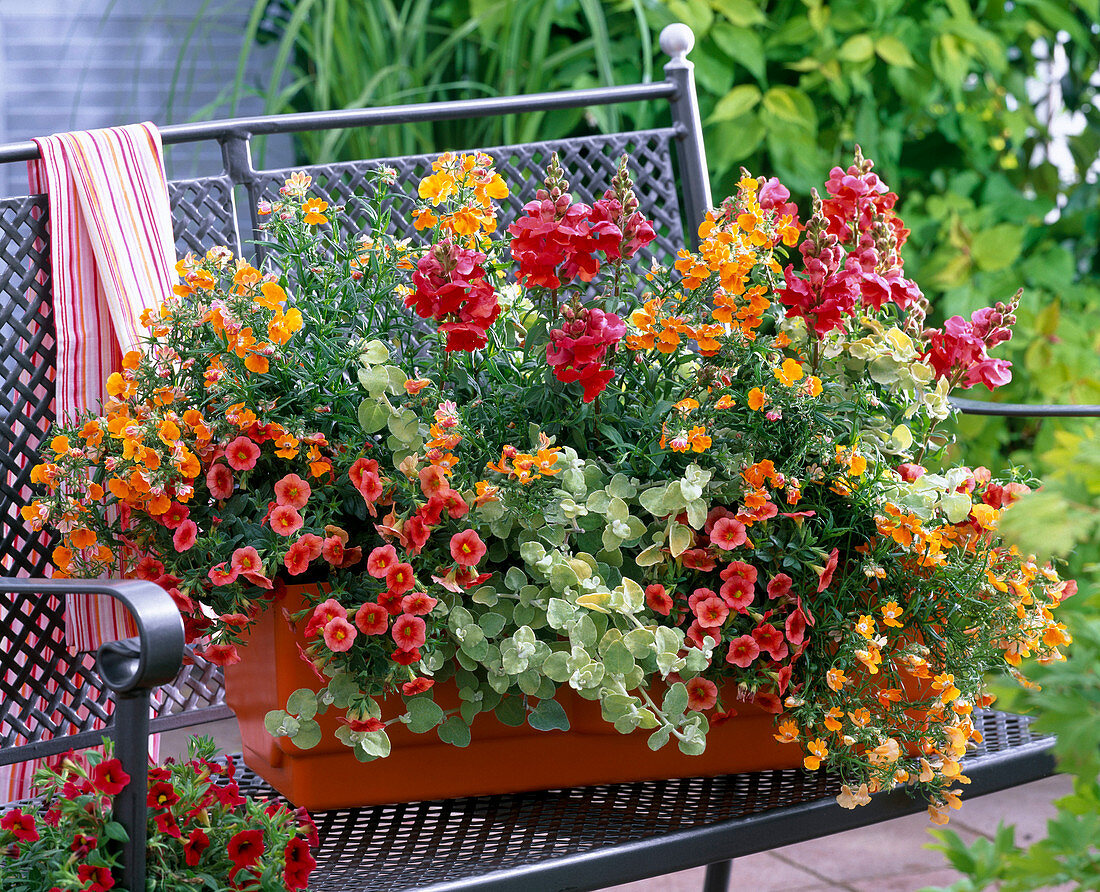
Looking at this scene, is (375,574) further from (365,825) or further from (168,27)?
(168,27)

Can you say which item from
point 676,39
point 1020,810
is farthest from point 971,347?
point 1020,810

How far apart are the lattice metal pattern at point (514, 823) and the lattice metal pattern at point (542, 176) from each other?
2.26 ft

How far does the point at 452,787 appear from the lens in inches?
40.5

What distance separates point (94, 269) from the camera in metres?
1.19

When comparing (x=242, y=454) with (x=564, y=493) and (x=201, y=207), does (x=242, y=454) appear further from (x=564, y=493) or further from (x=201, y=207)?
(x=201, y=207)

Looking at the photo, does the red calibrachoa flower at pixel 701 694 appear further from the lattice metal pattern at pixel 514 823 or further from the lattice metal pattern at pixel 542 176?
the lattice metal pattern at pixel 542 176

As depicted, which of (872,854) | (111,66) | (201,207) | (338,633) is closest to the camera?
(338,633)

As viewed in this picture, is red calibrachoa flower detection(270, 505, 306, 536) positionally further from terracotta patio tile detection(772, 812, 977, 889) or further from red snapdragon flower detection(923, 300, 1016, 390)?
terracotta patio tile detection(772, 812, 977, 889)

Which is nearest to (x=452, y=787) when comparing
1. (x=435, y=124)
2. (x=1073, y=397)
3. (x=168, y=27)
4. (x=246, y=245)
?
(x=246, y=245)

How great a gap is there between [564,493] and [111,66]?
242 cm

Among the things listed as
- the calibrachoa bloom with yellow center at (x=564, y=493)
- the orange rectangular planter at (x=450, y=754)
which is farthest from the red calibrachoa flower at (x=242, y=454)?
the orange rectangular planter at (x=450, y=754)

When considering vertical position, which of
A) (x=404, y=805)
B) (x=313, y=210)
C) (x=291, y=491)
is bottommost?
(x=404, y=805)

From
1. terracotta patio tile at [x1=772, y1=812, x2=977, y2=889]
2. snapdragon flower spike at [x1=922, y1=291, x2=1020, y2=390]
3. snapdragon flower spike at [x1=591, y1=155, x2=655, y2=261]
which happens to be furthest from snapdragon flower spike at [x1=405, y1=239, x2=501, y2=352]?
terracotta patio tile at [x1=772, y1=812, x2=977, y2=889]

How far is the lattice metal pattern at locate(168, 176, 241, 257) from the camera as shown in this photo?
4.33 ft
